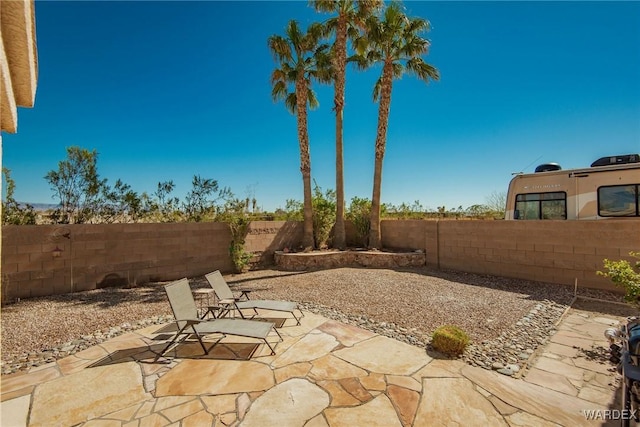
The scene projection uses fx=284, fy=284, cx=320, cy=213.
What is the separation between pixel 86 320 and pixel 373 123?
11760 millimetres

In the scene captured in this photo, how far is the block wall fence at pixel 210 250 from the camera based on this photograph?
6.75 meters

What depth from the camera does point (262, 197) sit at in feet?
40.6

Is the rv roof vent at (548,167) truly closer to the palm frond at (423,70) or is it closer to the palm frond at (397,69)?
the palm frond at (423,70)

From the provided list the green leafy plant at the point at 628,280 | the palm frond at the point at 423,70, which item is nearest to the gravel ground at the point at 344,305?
the green leafy plant at the point at 628,280

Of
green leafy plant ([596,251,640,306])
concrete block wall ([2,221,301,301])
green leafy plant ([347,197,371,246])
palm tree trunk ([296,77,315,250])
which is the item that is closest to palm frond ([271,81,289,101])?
palm tree trunk ([296,77,315,250])

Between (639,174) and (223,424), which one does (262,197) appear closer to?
(223,424)

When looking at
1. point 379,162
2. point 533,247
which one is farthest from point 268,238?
point 533,247

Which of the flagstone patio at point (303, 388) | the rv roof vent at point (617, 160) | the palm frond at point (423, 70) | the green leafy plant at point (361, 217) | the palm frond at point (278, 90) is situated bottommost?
the flagstone patio at point (303, 388)

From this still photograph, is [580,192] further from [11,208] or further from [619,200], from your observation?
[11,208]

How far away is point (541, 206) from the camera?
9391 millimetres

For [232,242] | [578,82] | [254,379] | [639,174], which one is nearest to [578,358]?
[254,379]

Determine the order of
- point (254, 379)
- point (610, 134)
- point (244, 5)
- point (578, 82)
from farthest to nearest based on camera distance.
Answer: point (610, 134) < point (578, 82) < point (244, 5) < point (254, 379)

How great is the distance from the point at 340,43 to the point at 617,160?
405 inches

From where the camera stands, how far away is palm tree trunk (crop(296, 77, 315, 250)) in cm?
1216
